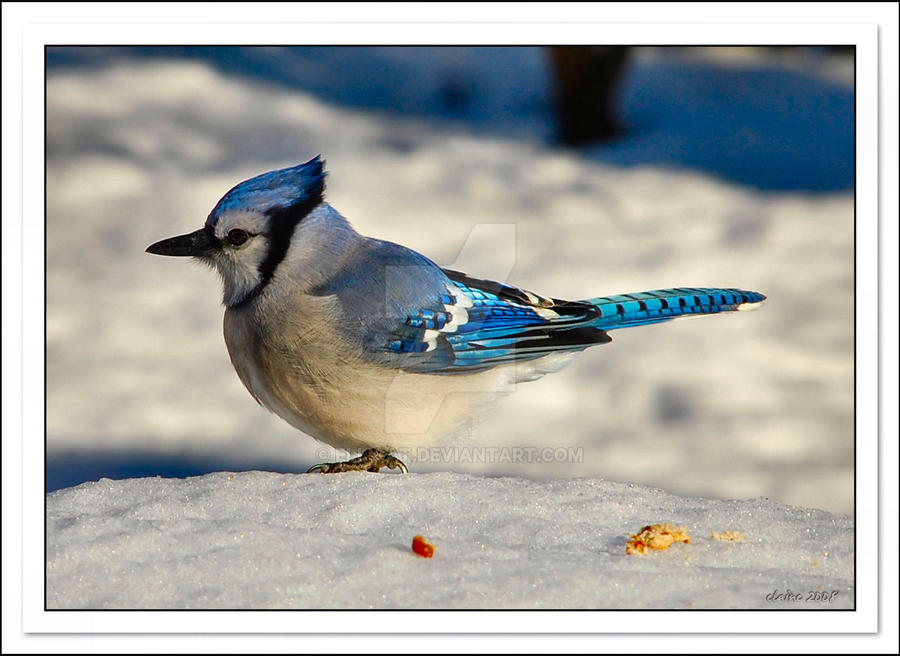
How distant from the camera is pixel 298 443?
2.68m

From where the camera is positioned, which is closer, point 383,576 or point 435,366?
point 383,576

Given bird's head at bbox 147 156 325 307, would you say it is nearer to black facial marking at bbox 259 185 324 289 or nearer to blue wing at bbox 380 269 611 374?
black facial marking at bbox 259 185 324 289

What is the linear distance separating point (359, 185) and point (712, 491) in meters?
1.27

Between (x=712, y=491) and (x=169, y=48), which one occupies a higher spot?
(x=169, y=48)

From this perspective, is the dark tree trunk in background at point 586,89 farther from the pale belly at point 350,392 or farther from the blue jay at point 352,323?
the pale belly at point 350,392

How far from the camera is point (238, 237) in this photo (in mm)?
2551

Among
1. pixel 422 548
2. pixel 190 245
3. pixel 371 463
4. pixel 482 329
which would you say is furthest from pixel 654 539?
pixel 190 245

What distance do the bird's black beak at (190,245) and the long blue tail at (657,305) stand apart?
1.01 metres

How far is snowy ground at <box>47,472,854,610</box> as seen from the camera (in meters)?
2.12

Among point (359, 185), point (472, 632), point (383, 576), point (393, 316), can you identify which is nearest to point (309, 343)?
point (393, 316)

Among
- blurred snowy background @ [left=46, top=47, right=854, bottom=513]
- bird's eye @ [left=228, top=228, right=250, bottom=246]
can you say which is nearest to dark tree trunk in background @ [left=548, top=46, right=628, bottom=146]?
blurred snowy background @ [left=46, top=47, right=854, bottom=513]

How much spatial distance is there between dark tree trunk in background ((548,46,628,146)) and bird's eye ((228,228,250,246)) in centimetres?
87

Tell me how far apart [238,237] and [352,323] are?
1.21ft

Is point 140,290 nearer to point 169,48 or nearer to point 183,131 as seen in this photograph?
point 183,131
